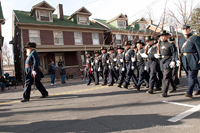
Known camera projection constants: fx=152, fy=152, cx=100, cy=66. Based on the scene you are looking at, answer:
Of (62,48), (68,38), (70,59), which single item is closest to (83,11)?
(68,38)

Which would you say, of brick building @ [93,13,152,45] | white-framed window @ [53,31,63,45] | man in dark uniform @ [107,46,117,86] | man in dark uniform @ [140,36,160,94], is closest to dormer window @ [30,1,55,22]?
white-framed window @ [53,31,63,45]

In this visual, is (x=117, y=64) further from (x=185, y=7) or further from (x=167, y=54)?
(x=185, y=7)

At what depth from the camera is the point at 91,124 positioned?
10.5ft

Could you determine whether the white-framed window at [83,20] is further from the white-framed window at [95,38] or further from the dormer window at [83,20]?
the white-framed window at [95,38]

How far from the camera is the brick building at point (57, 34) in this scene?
18.6m

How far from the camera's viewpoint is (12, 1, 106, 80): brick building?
18641 mm

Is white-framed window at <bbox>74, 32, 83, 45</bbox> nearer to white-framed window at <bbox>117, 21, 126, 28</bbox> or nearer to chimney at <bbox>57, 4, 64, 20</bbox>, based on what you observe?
chimney at <bbox>57, 4, 64, 20</bbox>

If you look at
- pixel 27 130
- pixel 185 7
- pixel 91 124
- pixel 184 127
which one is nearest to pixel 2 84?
pixel 27 130

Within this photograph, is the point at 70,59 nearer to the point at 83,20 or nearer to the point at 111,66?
the point at 83,20

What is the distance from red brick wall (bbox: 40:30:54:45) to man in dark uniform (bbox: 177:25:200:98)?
17598 mm

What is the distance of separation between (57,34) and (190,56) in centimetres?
1835

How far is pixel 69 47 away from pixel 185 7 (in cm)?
1850

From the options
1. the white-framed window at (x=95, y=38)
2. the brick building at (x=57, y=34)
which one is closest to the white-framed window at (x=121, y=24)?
the brick building at (x=57, y=34)

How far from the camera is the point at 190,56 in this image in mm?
4812
